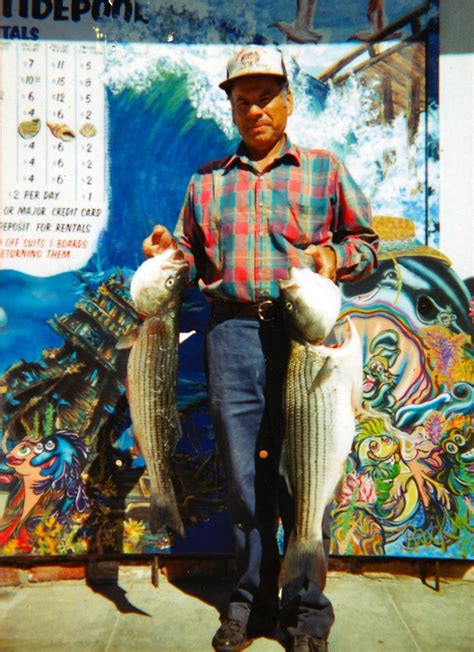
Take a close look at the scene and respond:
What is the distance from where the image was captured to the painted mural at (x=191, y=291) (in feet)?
12.3

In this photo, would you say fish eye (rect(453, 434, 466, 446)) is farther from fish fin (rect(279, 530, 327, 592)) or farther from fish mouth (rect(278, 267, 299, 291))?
fish mouth (rect(278, 267, 299, 291))

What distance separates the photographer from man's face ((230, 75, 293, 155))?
3.02 meters

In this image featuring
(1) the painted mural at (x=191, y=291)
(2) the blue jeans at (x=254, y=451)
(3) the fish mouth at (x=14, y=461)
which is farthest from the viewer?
(3) the fish mouth at (x=14, y=461)

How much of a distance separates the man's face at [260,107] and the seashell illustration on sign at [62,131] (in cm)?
119

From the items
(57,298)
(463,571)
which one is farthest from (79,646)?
(463,571)

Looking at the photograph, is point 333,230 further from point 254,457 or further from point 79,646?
point 79,646

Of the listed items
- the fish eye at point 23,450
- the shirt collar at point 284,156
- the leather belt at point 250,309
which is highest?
the shirt collar at point 284,156

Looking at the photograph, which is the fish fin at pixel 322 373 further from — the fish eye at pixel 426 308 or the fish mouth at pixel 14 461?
the fish mouth at pixel 14 461

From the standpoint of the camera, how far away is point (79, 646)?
3.11 metres

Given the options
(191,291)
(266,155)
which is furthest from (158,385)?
(266,155)

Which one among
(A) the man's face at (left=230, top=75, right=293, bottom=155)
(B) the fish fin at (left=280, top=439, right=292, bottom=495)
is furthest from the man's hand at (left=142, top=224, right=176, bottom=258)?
(B) the fish fin at (left=280, top=439, right=292, bottom=495)

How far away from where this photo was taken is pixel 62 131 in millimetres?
3846

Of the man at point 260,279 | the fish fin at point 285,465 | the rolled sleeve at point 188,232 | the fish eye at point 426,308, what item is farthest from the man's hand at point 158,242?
the fish eye at point 426,308

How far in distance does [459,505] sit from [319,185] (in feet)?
6.37
